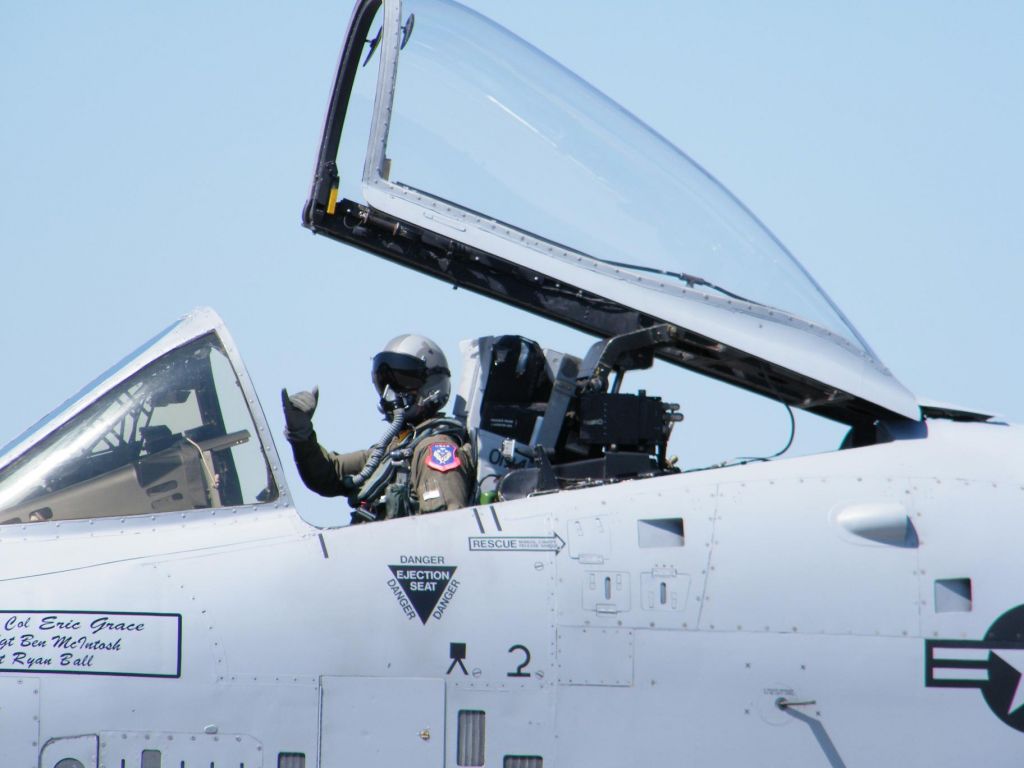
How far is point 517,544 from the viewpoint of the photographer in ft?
16.9

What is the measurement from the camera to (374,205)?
5.79m

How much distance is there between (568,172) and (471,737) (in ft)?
9.04

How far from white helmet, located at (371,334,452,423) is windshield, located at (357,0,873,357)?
52.3 inches

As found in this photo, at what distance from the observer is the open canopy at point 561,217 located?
19.1 feet

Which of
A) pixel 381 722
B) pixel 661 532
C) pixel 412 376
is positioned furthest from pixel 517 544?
pixel 412 376

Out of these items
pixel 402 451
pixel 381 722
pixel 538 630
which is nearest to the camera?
pixel 381 722

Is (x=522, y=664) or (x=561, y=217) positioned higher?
(x=561, y=217)

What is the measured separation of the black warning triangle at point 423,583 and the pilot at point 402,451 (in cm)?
53

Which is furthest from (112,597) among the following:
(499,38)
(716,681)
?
(499,38)

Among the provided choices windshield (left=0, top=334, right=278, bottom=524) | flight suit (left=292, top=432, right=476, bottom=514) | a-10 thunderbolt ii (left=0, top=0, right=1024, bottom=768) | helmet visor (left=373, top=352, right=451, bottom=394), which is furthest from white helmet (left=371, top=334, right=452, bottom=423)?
windshield (left=0, top=334, right=278, bottom=524)

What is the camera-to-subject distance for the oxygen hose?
665cm

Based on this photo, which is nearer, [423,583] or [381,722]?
[381,722]

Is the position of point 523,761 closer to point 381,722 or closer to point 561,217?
point 381,722

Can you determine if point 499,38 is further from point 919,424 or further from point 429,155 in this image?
point 919,424
